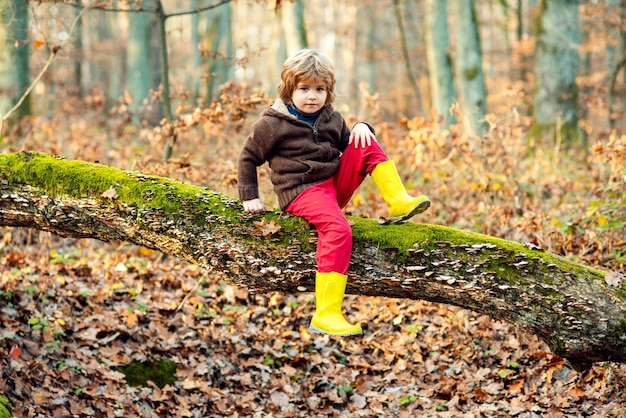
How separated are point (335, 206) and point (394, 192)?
1.33ft

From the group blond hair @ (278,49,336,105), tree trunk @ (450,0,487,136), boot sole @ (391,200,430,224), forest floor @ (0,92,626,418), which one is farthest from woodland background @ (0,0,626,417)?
tree trunk @ (450,0,487,136)

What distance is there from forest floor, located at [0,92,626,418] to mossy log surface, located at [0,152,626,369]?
120 centimetres

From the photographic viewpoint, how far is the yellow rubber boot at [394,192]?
3869 mm

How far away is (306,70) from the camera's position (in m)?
3.80

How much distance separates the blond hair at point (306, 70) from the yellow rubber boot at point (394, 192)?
0.65 meters

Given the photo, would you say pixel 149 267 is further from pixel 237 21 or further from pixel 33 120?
pixel 237 21

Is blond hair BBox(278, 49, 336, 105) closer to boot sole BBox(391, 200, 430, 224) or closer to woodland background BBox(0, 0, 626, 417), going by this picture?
boot sole BBox(391, 200, 430, 224)

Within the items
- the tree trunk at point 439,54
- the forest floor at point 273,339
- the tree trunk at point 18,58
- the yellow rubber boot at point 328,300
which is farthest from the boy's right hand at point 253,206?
the tree trunk at point 439,54

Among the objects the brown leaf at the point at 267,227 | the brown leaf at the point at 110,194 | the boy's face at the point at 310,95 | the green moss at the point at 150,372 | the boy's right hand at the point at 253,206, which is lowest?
the green moss at the point at 150,372

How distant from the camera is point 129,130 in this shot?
1041cm

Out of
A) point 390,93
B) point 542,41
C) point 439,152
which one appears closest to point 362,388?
point 439,152

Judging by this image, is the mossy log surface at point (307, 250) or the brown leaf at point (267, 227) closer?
the mossy log surface at point (307, 250)

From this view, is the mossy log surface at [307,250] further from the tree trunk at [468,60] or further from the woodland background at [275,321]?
the tree trunk at [468,60]

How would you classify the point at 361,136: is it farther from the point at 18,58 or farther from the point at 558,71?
the point at 558,71
